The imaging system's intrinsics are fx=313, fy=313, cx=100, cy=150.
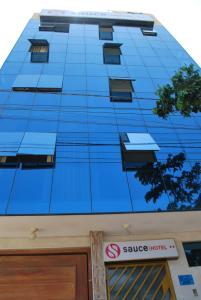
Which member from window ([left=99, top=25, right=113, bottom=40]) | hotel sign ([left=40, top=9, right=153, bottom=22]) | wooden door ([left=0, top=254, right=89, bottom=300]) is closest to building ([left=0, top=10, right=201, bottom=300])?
wooden door ([left=0, top=254, right=89, bottom=300])

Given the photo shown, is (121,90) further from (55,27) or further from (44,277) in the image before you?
(44,277)

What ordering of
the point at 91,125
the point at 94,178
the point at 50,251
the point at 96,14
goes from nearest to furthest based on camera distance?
the point at 50,251 < the point at 94,178 < the point at 91,125 < the point at 96,14

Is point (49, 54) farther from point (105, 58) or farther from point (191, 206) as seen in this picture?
point (191, 206)

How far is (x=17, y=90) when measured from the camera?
10.6 metres

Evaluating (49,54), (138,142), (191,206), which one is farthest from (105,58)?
(191,206)

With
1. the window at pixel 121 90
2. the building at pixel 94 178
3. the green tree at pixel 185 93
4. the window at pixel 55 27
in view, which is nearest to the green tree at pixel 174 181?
the building at pixel 94 178

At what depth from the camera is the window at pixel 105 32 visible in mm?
15002

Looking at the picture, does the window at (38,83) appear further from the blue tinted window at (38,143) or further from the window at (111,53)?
the window at (111,53)

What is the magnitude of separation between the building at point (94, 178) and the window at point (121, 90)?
63 millimetres

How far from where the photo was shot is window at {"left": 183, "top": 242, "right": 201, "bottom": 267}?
604 cm

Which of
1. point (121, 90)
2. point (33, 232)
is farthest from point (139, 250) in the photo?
point (121, 90)

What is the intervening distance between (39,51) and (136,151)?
732cm

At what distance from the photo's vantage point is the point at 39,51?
13281 mm

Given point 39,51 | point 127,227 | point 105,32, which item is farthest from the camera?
point 105,32
